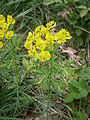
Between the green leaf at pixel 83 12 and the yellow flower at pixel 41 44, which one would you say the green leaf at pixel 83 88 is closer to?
the yellow flower at pixel 41 44

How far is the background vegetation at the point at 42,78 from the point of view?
95.2 inches

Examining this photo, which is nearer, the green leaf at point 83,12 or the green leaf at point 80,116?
the green leaf at point 80,116

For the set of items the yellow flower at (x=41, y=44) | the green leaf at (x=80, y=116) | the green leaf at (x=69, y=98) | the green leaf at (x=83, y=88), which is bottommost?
the green leaf at (x=80, y=116)

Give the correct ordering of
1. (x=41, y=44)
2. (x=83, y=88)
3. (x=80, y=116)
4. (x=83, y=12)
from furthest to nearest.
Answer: (x=83, y=12)
(x=83, y=88)
(x=80, y=116)
(x=41, y=44)

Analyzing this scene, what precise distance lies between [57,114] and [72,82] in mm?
346

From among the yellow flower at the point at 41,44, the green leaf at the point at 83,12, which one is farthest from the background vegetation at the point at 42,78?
the yellow flower at the point at 41,44

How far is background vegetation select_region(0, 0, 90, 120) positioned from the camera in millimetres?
2418

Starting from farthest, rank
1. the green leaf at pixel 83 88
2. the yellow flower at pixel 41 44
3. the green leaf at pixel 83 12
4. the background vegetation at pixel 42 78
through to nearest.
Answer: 1. the green leaf at pixel 83 12
2. the green leaf at pixel 83 88
3. the background vegetation at pixel 42 78
4. the yellow flower at pixel 41 44

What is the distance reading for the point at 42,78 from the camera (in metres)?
2.12

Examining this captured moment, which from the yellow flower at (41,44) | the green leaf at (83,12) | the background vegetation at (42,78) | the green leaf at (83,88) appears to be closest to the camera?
the yellow flower at (41,44)

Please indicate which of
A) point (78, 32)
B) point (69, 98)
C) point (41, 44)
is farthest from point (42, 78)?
point (78, 32)

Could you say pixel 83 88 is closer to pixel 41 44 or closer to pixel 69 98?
pixel 69 98

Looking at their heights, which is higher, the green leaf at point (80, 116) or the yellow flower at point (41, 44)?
the yellow flower at point (41, 44)

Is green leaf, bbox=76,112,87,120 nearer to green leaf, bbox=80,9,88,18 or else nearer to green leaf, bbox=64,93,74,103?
green leaf, bbox=64,93,74,103
